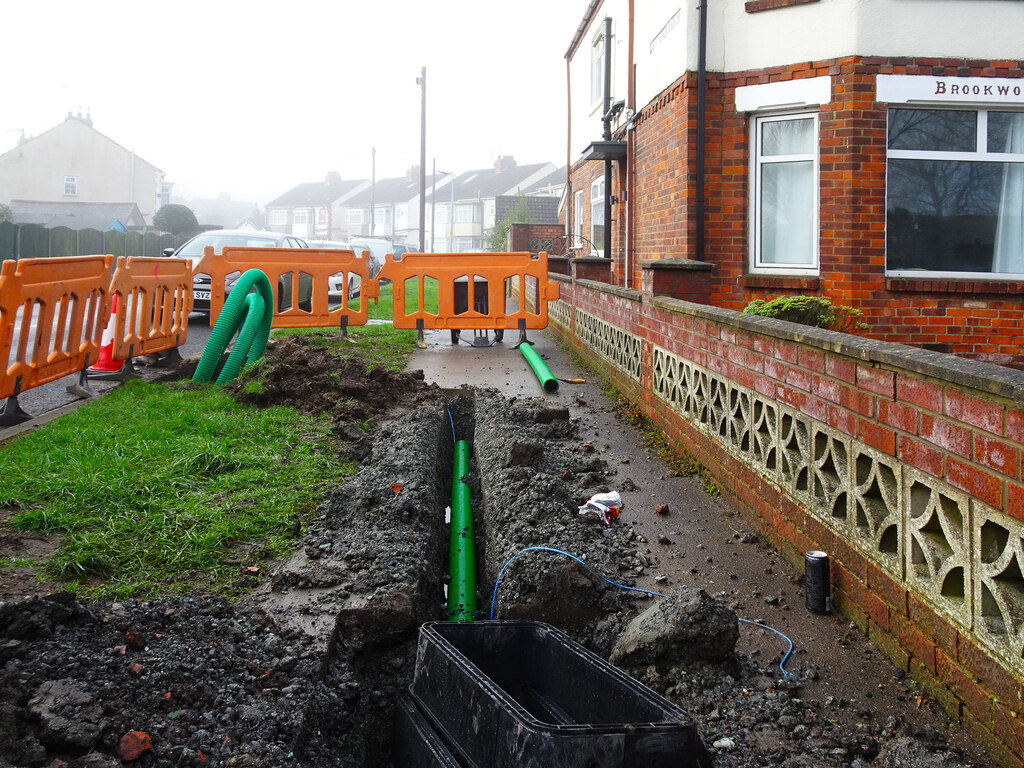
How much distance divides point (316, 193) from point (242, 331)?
108 metres

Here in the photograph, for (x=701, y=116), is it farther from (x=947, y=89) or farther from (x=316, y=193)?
(x=316, y=193)

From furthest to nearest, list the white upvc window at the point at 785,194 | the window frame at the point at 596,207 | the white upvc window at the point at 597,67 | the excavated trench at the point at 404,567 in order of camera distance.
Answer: the window frame at the point at 596,207 < the white upvc window at the point at 597,67 < the white upvc window at the point at 785,194 < the excavated trench at the point at 404,567

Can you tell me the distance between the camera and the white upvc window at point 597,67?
18688 millimetres

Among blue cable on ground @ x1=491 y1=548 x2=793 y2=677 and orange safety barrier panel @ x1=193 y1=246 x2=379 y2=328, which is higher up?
orange safety barrier panel @ x1=193 y1=246 x2=379 y2=328

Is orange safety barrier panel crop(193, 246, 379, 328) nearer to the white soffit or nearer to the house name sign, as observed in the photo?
the white soffit

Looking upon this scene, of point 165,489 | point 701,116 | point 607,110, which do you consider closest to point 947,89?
point 701,116

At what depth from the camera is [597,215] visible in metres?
20.7

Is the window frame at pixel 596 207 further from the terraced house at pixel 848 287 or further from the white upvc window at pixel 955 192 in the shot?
the white upvc window at pixel 955 192

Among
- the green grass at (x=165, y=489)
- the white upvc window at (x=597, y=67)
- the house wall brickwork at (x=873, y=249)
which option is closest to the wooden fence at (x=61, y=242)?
the white upvc window at (x=597, y=67)

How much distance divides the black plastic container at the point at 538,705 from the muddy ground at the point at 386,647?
0.28 metres

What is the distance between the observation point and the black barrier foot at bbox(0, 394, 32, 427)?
24.8 ft

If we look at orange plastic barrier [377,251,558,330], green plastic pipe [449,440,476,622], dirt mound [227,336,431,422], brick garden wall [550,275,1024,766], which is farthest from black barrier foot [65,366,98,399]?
brick garden wall [550,275,1024,766]

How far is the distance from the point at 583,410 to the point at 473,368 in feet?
10.2

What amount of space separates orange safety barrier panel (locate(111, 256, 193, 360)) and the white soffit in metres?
7.37
